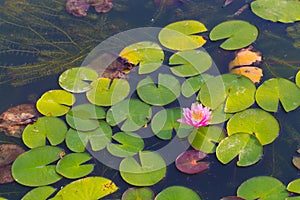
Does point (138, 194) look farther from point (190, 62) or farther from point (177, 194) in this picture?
point (190, 62)

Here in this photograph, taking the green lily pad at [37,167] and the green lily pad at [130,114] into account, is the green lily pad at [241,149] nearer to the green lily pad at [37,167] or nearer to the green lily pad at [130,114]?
the green lily pad at [130,114]

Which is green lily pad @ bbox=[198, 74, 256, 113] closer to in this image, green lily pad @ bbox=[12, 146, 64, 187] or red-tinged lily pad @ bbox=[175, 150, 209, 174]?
red-tinged lily pad @ bbox=[175, 150, 209, 174]

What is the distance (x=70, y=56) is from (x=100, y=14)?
0.48 m

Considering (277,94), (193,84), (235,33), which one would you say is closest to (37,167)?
(193,84)

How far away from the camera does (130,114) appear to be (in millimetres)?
2520

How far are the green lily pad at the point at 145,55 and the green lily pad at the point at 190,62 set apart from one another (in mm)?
97

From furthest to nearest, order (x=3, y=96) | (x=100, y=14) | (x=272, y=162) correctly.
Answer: (x=100, y=14) → (x=3, y=96) → (x=272, y=162)

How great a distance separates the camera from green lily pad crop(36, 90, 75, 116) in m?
2.57

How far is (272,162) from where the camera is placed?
7.66 feet

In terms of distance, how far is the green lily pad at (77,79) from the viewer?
2.68 metres

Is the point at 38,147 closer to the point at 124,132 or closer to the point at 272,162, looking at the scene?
the point at 124,132

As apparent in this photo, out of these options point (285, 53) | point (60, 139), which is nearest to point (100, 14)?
point (60, 139)

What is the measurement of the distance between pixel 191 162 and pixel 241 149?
0.29 m

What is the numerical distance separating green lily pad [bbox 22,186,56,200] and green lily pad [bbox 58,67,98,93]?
69 centimetres
